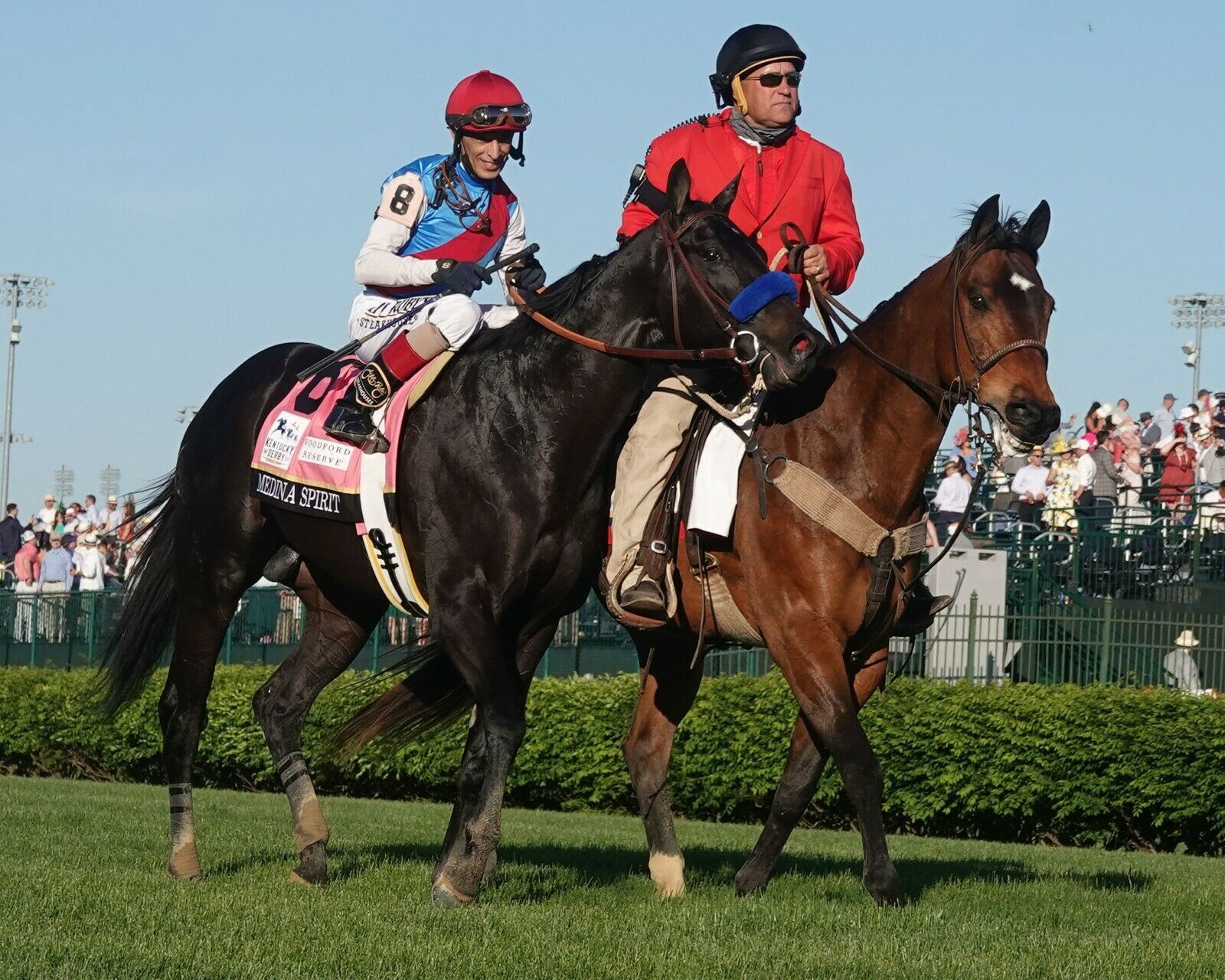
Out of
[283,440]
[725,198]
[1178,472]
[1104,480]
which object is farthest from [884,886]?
[1178,472]

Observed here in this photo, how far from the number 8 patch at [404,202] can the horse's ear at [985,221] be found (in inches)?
87.7

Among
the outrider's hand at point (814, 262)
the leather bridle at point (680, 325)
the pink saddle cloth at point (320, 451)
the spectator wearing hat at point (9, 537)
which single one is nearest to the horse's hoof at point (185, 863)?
the pink saddle cloth at point (320, 451)

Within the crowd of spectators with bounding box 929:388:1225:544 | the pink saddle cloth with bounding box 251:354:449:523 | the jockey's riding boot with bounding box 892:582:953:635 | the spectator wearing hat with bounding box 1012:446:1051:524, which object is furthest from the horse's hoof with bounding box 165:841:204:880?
the spectator wearing hat with bounding box 1012:446:1051:524

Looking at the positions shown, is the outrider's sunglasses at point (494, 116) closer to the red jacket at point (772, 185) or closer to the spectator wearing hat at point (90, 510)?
the red jacket at point (772, 185)

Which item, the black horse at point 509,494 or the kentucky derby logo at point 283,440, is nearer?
the black horse at point 509,494

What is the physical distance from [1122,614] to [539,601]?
9.44 metres

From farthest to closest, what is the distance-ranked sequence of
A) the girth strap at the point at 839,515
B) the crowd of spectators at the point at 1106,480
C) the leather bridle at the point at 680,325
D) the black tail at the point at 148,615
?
the crowd of spectators at the point at 1106,480
the black tail at the point at 148,615
the girth strap at the point at 839,515
the leather bridle at the point at 680,325

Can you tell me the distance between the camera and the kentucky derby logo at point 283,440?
700 cm

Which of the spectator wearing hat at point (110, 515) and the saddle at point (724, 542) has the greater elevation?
the spectator wearing hat at point (110, 515)

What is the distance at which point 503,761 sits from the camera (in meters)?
5.90

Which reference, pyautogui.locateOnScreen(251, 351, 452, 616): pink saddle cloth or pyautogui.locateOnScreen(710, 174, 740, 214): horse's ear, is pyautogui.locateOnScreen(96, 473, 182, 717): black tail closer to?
pyautogui.locateOnScreen(251, 351, 452, 616): pink saddle cloth

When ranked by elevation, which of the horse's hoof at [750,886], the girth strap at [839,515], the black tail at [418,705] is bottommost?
the horse's hoof at [750,886]

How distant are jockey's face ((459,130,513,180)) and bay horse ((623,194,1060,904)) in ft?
4.95

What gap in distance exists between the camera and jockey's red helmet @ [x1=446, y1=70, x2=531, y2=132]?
6.64m
